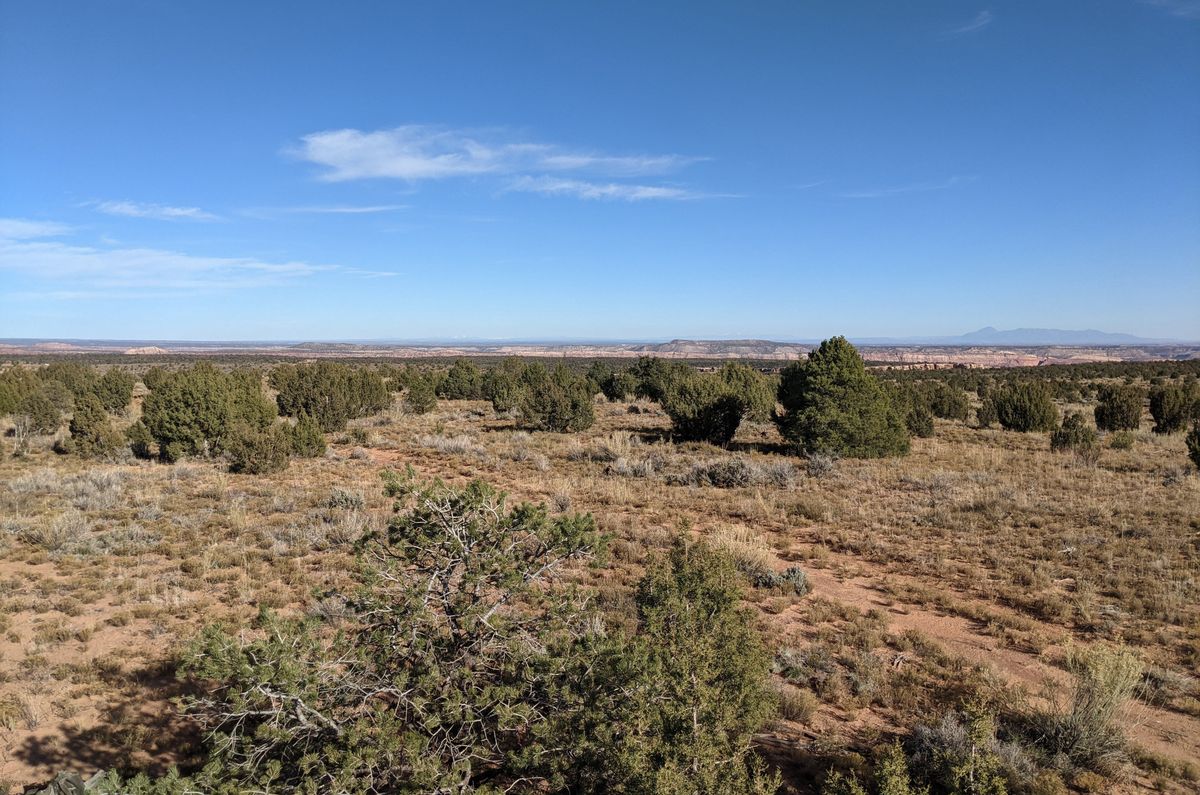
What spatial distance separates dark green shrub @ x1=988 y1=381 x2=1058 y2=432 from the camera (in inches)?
933

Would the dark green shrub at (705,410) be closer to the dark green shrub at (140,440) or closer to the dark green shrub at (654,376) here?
the dark green shrub at (654,376)

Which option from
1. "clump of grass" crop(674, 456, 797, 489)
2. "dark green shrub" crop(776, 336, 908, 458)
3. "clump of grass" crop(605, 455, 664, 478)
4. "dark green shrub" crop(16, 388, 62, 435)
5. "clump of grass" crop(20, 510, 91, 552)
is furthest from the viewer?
"dark green shrub" crop(16, 388, 62, 435)

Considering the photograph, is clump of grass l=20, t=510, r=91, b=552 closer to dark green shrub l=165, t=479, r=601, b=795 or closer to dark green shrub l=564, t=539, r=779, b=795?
dark green shrub l=165, t=479, r=601, b=795

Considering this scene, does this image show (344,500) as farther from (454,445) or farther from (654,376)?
(654,376)

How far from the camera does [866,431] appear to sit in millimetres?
17156

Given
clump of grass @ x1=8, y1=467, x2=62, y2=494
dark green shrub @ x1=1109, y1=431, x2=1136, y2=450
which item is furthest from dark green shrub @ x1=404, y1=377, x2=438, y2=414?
dark green shrub @ x1=1109, y1=431, x2=1136, y2=450

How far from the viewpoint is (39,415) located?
22188 millimetres

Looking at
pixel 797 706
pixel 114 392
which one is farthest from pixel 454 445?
pixel 114 392

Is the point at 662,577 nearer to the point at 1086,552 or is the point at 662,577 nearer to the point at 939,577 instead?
the point at 939,577

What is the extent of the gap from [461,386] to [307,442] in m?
22.1

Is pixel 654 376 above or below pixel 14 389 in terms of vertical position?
above

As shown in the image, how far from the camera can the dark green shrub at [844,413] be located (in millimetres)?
17109

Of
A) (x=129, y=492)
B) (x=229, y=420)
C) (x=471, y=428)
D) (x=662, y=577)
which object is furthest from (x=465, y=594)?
(x=471, y=428)

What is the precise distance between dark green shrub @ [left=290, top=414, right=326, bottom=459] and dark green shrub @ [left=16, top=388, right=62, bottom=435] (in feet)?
38.5
